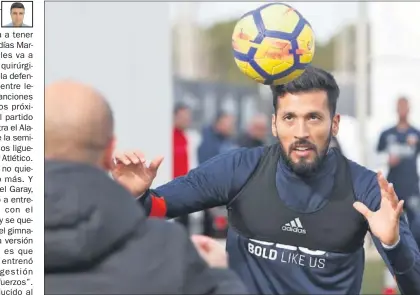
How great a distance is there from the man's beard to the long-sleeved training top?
0.04 metres

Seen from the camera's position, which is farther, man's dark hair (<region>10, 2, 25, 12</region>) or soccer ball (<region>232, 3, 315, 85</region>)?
soccer ball (<region>232, 3, 315, 85</region>)

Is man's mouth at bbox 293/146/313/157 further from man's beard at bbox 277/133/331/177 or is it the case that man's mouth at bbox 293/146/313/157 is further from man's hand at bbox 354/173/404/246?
man's hand at bbox 354/173/404/246

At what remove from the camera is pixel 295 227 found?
4047mm

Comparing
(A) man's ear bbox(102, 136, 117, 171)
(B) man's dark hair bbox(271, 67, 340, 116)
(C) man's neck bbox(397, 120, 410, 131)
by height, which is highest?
(B) man's dark hair bbox(271, 67, 340, 116)

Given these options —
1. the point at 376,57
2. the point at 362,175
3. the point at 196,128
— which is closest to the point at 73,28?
the point at 362,175

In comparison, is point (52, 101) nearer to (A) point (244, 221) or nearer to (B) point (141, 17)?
(A) point (244, 221)

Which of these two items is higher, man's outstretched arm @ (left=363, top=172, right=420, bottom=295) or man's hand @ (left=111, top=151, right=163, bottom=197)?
man's hand @ (left=111, top=151, right=163, bottom=197)

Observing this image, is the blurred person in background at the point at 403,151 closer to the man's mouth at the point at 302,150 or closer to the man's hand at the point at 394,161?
the man's hand at the point at 394,161

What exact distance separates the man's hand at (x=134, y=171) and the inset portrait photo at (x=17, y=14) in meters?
0.74

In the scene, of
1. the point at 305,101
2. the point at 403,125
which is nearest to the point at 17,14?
the point at 305,101

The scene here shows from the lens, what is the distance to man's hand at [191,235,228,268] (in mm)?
2322

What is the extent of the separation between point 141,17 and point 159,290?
5224 mm

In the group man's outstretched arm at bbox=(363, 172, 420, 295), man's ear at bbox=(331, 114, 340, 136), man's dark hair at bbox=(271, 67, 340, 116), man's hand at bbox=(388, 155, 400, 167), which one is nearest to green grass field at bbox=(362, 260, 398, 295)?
man's hand at bbox=(388, 155, 400, 167)

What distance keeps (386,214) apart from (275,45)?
1070 mm
